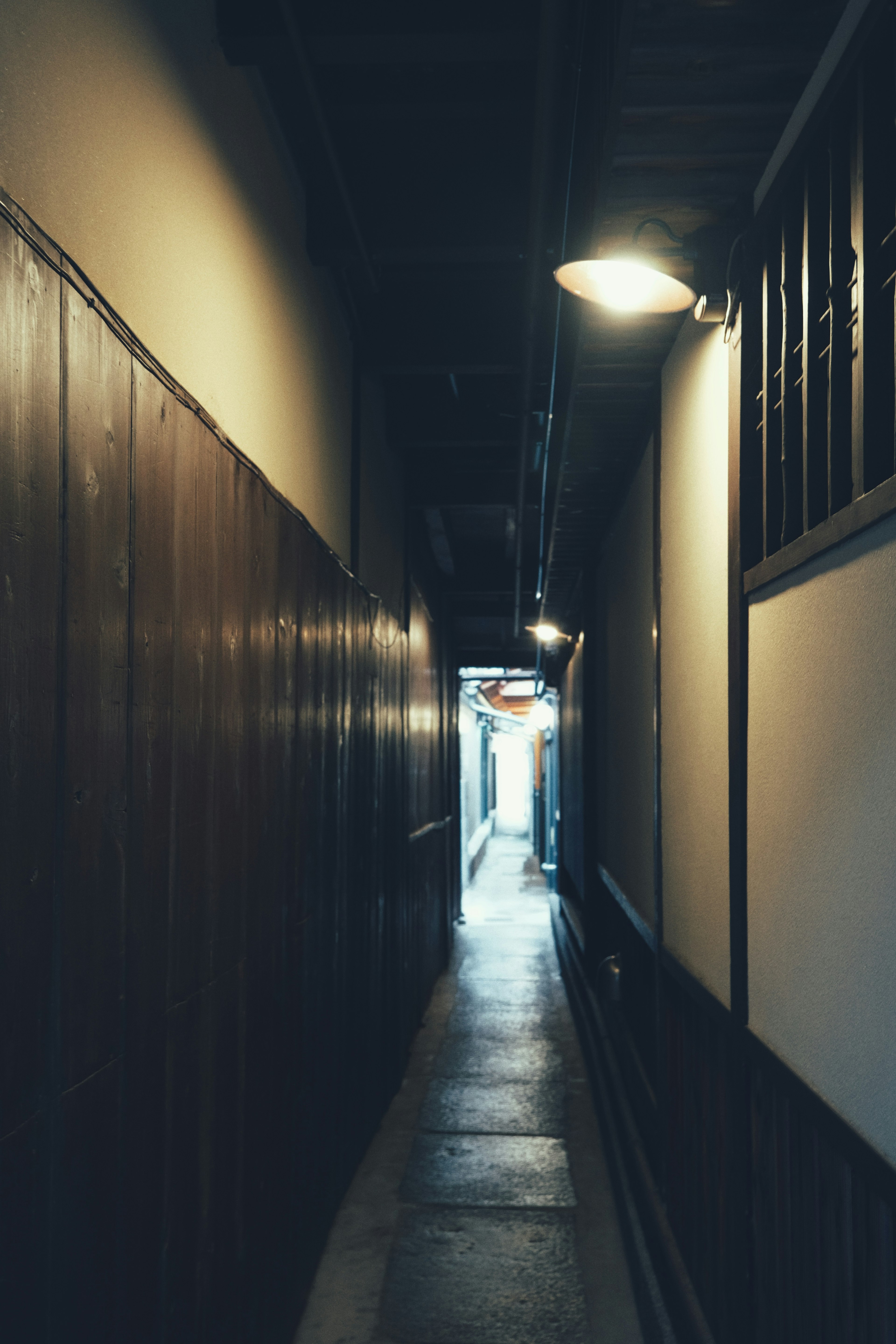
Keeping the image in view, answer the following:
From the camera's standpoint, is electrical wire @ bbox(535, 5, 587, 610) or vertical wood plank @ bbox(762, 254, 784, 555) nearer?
vertical wood plank @ bbox(762, 254, 784, 555)

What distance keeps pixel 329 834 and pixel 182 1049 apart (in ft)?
5.96

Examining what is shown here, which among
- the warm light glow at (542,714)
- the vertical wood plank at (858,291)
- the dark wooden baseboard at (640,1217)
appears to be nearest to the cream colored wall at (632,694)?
the dark wooden baseboard at (640,1217)

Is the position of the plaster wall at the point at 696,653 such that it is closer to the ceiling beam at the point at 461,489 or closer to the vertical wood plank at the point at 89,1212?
the vertical wood plank at the point at 89,1212

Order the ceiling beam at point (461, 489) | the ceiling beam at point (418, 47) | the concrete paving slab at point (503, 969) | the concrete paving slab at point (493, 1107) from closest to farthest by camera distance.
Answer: the ceiling beam at point (418, 47)
the concrete paving slab at point (493, 1107)
the ceiling beam at point (461, 489)
the concrete paving slab at point (503, 969)

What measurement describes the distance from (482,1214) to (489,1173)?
0.51 metres

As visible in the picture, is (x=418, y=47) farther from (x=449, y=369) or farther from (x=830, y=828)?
(x=830, y=828)

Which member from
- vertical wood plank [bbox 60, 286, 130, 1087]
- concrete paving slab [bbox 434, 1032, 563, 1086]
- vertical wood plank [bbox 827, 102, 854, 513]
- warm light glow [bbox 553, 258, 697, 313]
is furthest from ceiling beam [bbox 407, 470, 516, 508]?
vertical wood plank [bbox 60, 286, 130, 1087]

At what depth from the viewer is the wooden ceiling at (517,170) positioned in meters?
2.37

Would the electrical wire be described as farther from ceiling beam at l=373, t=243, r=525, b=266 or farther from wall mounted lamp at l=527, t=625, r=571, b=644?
wall mounted lamp at l=527, t=625, r=571, b=644

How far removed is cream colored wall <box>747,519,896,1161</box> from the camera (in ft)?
5.91

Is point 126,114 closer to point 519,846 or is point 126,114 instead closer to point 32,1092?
point 32,1092

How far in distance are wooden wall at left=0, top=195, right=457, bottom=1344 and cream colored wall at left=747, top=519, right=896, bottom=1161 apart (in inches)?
56.0

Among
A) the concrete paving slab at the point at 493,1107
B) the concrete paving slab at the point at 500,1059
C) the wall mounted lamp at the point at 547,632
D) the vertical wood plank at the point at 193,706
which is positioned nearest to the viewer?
the vertical wood plank at the point at 193,706

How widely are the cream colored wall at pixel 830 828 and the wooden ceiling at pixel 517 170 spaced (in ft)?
3.90
